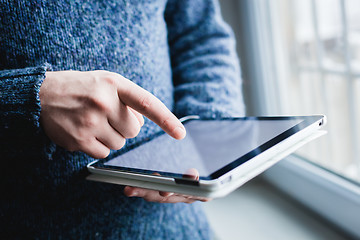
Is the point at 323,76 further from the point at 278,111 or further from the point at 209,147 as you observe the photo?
the point at 209,147

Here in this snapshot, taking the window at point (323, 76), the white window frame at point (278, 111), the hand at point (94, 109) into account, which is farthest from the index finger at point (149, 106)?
the window at point (323, 76)

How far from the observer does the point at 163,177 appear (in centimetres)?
32

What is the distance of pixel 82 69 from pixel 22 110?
0.10m

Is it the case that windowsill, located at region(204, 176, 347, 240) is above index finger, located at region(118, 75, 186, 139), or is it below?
below

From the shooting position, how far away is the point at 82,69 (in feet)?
1.35

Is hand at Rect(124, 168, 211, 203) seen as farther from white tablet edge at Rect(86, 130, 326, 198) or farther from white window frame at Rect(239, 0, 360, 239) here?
white window frame at Rect(239, 0, 360, 239)

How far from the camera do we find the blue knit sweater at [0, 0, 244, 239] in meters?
0.36

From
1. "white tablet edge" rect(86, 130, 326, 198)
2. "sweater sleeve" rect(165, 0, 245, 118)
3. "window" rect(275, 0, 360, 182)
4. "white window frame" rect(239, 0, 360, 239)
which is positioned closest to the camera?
"white tablet edge" rect(86, 130, 326, 198)

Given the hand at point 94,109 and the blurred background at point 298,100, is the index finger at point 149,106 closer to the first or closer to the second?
the hand at point 94,109

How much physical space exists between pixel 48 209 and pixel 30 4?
0.86ft

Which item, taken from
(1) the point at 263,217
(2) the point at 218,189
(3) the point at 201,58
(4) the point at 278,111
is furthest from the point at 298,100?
(2) the point at 218,189

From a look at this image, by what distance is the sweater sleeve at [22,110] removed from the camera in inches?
13.1

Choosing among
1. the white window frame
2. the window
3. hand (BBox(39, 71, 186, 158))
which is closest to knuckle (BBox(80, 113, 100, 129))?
hand (BBox(39, 71, 186, 158))

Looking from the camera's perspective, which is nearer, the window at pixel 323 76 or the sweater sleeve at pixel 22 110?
the sweater sleeve at pixel 22 110
